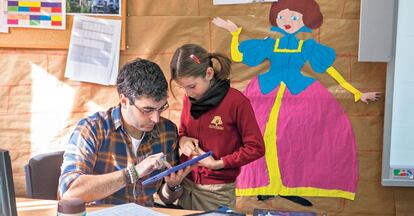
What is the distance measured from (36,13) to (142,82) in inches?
52.5

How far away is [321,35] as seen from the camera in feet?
8.72

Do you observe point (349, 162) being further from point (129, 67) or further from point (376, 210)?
point (129, 67)

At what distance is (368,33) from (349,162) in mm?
687

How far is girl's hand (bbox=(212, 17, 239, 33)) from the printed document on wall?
539 millimetres

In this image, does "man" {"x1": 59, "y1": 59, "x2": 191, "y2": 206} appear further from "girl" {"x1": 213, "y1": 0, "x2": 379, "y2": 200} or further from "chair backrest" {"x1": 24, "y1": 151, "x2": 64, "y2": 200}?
"girl" {"x1": 213, "y1": 0, "x2": 379, "y2": 200}

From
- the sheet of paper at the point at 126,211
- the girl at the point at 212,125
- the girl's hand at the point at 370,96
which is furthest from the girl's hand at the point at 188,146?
the girl's hand at the point at 370,96

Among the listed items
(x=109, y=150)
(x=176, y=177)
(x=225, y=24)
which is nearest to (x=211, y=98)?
(x=176, y=177)

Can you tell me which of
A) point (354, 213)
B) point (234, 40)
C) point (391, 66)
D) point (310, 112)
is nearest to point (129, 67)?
point (234, 40)

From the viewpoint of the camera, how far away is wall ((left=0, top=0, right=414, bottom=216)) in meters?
2.65

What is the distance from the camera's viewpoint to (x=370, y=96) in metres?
2.62

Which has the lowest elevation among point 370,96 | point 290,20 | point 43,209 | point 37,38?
point 43,209

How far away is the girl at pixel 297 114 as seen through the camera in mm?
2662

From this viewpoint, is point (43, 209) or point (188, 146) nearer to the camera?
point (43, 209)

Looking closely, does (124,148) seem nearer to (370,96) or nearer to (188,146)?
(188,146)
